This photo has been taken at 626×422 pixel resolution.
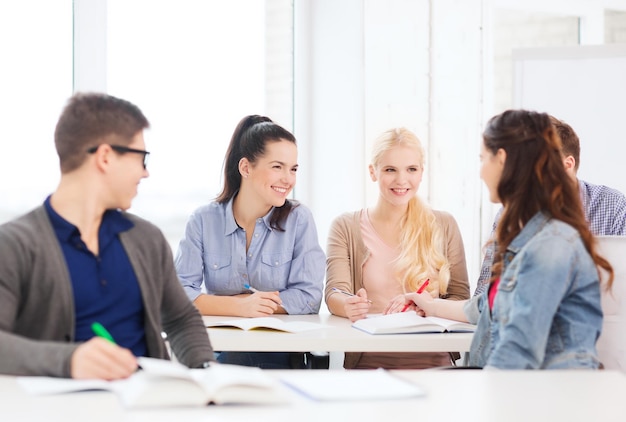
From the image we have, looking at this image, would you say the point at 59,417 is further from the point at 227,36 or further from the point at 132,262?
the point at 227,36

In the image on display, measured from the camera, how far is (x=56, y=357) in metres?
1.61

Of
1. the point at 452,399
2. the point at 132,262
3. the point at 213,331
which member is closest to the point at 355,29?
the point at 213,331

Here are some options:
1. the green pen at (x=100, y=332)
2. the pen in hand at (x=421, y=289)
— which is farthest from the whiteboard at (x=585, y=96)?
the green pen at (x=100, y=332)

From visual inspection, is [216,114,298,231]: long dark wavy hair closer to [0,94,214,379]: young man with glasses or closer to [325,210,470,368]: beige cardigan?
[325,210,470,368]: beige cardigan

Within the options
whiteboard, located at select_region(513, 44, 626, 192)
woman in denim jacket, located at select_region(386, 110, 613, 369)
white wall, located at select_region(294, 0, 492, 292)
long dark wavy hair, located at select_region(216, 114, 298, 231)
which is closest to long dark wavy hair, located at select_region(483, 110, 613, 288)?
woman in denim jacket, located at select_region(386, 110, 613, 369)

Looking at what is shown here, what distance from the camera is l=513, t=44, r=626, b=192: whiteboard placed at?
4.00 meters

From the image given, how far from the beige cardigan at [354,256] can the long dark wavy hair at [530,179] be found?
1086mm

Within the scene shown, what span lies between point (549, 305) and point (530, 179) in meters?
0.36

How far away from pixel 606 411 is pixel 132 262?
1.10m

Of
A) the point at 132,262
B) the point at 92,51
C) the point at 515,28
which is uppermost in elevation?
the point at 515,28

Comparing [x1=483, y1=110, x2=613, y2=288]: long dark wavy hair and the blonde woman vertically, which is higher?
[x1=483, y1=110, x2=613, y2=288]: long dark wavy hair

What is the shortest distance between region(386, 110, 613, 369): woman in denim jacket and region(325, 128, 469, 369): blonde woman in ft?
3.09

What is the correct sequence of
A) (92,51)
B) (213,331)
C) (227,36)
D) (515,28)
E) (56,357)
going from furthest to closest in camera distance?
(515,28), (227,36), (92,51), (213,331), (56,357)

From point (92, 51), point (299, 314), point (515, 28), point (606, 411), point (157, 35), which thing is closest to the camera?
point (606, 411)
